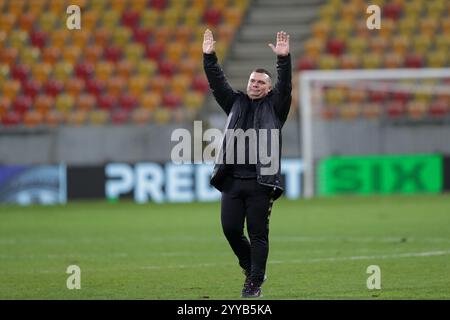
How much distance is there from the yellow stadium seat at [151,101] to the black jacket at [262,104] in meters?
18.3

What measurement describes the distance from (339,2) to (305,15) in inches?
43.3

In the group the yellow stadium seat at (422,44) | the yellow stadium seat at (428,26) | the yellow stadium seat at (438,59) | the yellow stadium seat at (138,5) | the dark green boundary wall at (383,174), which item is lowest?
the dark green boundary wall at (383,174)

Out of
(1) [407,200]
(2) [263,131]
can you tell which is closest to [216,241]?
(2) [263,131]

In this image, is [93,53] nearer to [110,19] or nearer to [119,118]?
[110,19]

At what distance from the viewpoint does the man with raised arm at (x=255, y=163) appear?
9.91 meters

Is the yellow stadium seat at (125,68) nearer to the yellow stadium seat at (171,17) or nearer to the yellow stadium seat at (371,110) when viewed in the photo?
the yellow stadium seat at (171,17)

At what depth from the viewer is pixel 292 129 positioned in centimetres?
2567

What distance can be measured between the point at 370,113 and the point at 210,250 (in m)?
11.3

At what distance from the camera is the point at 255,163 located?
1002 cm

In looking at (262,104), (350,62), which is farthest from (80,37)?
(262,104)

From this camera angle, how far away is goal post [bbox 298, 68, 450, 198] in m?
24.6

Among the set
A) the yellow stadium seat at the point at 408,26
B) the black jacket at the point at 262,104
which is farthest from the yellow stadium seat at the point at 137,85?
the black jacket at the point at 262,104

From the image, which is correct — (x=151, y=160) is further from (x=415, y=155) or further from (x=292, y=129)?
(x=415, y=155)
